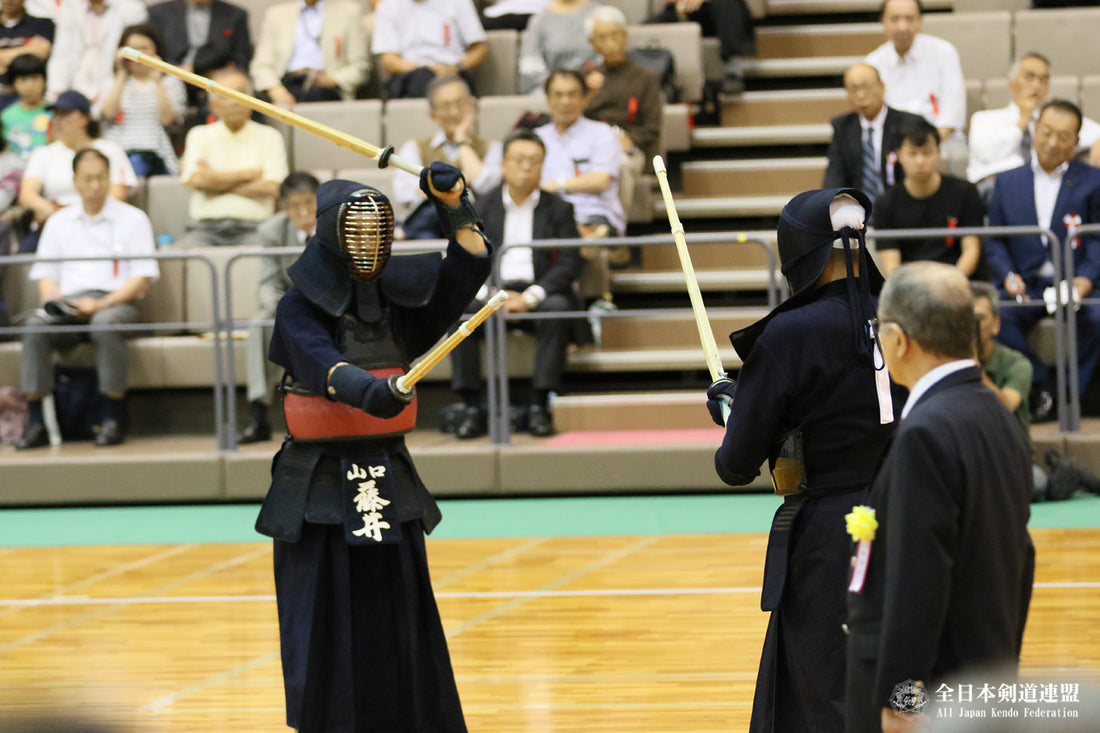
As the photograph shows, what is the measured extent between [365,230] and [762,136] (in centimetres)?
690

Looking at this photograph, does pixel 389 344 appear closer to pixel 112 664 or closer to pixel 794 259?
pixel 794 259

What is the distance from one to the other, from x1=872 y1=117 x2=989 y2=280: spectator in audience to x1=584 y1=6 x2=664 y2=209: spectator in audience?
1812 millimetres

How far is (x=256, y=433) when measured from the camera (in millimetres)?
8625

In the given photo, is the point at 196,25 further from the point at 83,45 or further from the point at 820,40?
the point at 820,40

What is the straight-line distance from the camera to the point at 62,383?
354 inches

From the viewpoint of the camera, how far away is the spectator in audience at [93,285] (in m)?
8.59

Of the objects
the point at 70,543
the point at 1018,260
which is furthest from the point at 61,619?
the point at 1018,260

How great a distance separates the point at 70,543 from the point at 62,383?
5.50 ft

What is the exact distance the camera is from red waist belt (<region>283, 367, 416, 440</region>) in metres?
4.14

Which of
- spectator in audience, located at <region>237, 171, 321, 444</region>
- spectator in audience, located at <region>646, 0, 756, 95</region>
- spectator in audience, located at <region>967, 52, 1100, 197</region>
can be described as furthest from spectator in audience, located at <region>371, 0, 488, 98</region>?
spectator in audience, located at <region>967, 52, 1100, 197</region>

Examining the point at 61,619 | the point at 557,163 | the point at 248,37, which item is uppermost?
the point at 248,37

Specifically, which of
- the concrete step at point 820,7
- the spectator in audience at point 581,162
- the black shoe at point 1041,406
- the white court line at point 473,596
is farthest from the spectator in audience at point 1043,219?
the concrete step at point 820,7

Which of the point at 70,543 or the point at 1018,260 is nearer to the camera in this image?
the point at 70,543

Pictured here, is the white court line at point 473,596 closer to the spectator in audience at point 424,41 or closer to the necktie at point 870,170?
the necktie at point 870,170
